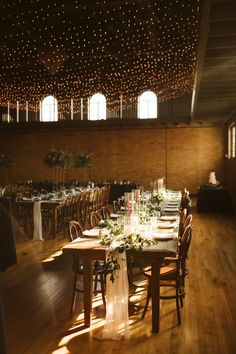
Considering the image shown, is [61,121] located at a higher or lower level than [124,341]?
higher

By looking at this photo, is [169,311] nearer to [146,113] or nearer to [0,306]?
[0,306]

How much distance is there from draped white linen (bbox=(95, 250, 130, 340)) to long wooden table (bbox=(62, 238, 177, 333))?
239 millimetres

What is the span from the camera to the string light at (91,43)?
23.8ft

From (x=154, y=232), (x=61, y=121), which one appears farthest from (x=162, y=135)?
(x=154, y=232)

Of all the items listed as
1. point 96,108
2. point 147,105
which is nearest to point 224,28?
point 147,105

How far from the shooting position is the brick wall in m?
16.4

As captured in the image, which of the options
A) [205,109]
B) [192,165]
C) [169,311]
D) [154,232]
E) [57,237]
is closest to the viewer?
[169,311]

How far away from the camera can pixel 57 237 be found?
8297mm

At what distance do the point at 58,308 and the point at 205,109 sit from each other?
8.82 meters

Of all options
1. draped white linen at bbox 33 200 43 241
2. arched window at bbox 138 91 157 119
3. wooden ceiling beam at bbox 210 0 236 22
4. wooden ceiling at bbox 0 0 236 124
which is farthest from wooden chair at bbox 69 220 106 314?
arched window at bbox 138 91 157 119

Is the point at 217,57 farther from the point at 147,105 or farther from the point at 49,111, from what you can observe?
the point at 49,111

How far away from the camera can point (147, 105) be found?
1722 cm

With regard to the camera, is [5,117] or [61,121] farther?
[5,117]

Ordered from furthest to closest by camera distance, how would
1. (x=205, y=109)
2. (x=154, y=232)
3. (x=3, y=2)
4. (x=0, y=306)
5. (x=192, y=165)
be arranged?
1. (x=192, y=165)
2. (x=205, y=109)
3. (x=3, y=2)
4. (x=154, y=232)
5. (x=0, y=306)
